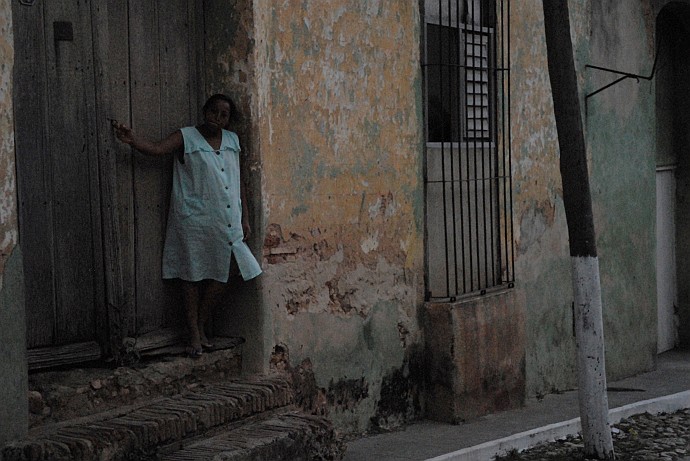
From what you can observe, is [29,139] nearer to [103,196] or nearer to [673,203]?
[103,196]

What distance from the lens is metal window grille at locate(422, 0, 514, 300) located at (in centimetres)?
878

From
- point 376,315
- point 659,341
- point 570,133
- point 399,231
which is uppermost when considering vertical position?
point 570,133

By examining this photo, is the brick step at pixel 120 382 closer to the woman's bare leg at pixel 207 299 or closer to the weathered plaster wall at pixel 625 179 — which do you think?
the woman's bare leg at pixel 207 299

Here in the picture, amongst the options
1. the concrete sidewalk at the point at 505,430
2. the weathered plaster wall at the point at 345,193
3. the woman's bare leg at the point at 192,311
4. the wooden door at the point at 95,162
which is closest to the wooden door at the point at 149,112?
the wooden door at the point at 95,162

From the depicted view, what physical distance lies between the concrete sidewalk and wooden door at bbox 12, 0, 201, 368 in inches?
67.0

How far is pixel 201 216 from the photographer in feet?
21.9

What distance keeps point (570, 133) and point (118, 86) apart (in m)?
2.70

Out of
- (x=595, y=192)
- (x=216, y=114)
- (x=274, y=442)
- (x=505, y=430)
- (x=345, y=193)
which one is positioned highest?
(x=216, y=114)

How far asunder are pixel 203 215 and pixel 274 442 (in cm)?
137

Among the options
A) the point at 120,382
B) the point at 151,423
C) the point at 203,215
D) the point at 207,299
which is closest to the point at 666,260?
the point at 207,299

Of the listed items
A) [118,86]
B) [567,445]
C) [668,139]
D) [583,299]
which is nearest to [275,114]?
[118,86]

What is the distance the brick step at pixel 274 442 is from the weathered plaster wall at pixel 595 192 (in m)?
3.56

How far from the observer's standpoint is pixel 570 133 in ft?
23.5

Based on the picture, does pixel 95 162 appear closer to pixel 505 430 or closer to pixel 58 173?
pixel 58 173
